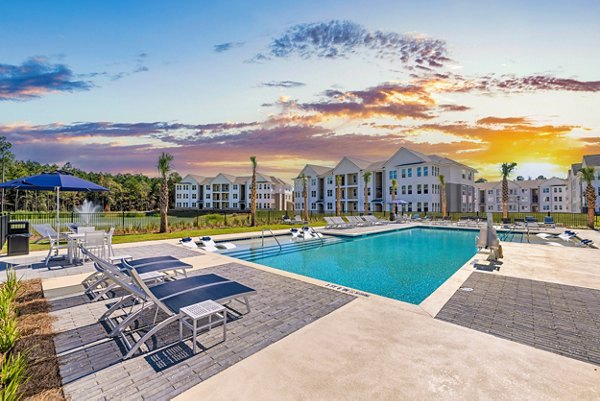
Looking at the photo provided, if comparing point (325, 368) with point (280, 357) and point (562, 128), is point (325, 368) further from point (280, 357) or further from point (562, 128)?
point (562, 128)

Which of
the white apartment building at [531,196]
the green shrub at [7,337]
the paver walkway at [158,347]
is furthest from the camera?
the white apartment building at [531,196]

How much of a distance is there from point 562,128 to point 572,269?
16426 millimetres

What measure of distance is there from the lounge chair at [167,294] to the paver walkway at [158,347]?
0.18 metres

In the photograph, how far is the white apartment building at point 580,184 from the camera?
41.6 m

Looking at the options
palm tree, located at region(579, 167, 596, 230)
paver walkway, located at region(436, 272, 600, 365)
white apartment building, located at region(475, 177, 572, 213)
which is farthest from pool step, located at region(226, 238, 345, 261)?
white apartment building, located at region(475, 177, 572, 213)

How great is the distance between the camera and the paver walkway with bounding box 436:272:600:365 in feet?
11.8

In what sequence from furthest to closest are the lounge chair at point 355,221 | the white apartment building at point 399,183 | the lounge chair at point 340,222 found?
1. the white apartment building at point 399,183
2. the lounge chair at point 355,221
3. the lounge chair at point 340,222

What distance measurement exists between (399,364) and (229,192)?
67.6m

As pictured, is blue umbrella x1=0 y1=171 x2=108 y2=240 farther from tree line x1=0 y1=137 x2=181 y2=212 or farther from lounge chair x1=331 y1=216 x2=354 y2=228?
tree line x1=0 y1=137 x2=181 y2=212

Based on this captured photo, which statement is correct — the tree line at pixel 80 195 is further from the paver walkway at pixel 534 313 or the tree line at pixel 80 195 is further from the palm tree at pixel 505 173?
the paver walkway at pixel 534 313

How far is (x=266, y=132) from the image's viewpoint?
31.5m

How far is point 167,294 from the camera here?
3947mm

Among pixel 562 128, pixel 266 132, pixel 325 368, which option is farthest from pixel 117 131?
pixel 562 128

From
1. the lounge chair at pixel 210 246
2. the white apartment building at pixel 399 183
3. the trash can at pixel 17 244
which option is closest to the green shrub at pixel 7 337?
the lounge chair at pixel 210 246
